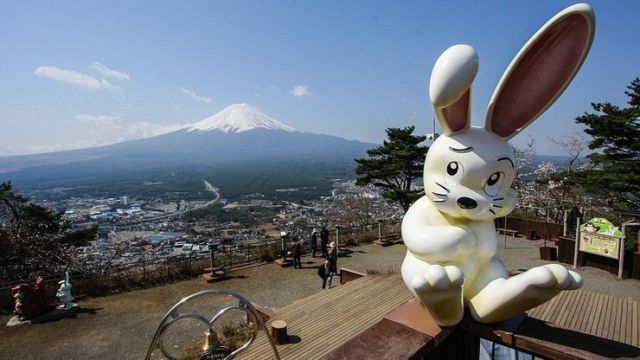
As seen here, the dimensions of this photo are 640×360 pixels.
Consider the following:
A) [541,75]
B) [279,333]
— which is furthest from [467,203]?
[279,333]

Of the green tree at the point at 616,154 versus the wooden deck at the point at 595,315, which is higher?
the green tree at the point at 616,154

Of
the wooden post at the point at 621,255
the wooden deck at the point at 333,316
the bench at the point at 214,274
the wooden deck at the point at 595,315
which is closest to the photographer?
the wooden deck at the point at 333,316

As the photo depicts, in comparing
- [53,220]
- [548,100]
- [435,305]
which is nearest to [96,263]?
[53,220]

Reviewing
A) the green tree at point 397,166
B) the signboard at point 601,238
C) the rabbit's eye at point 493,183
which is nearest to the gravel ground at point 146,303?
the signboard at point 601,238

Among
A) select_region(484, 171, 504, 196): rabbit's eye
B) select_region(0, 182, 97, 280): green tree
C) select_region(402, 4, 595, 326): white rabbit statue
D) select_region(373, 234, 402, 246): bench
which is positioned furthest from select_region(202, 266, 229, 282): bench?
select_region(484, 171, 504, 196): rabbit's eye

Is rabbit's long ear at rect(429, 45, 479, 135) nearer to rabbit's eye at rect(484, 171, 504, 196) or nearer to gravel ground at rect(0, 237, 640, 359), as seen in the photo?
rabbit's eye at rect(484, 171, 504, 196)

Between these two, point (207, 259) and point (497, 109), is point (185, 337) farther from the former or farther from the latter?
point (497, 109)

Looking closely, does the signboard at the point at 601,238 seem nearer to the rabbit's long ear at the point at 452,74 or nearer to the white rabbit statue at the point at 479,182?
the white rabbit statue at the point at 479,182

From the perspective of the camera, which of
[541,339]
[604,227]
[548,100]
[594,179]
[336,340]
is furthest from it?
[594,179]
